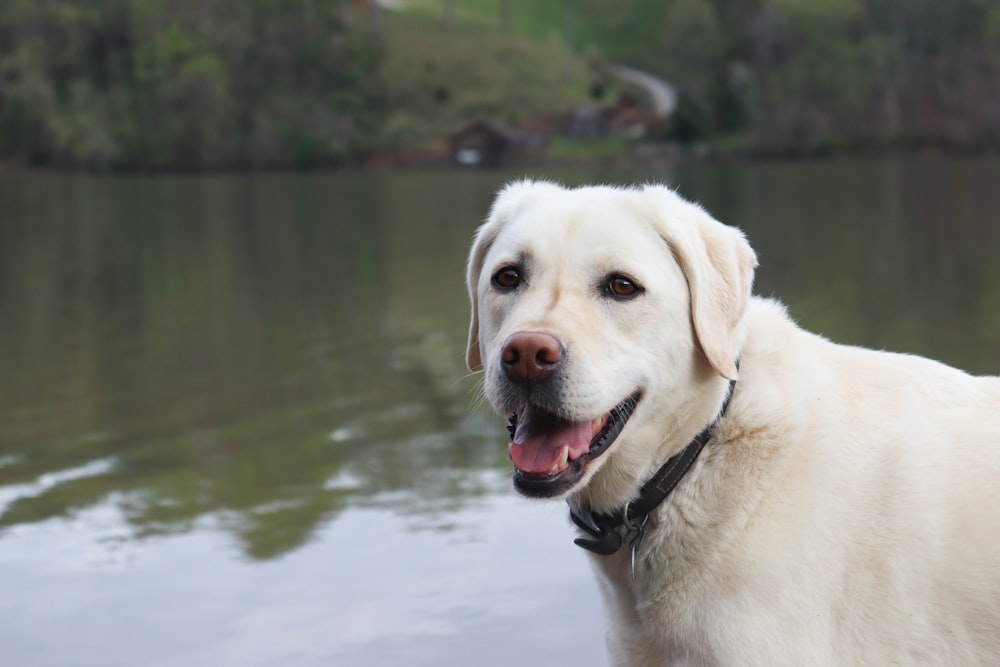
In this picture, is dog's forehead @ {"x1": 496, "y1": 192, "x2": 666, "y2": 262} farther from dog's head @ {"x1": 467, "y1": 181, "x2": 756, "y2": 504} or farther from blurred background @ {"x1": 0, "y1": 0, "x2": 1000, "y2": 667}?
blurred background @ {"x1": 0, "y1": 0, "x2": 1000, "y2": 667}

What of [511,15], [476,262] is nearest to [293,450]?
[476,262]

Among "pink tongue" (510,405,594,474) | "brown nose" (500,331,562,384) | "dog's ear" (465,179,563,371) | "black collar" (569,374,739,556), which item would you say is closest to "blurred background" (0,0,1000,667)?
"black collar" (569,374,739,556)

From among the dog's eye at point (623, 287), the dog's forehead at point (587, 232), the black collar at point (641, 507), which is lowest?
the black collar at point (641, 507)

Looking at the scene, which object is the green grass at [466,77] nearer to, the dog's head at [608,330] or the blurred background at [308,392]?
the blurred background at [308,392]

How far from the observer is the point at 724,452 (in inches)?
139

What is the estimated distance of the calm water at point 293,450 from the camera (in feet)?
18.2

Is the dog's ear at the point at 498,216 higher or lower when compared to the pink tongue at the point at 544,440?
higher

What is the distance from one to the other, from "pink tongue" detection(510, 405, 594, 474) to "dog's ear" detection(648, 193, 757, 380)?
40 cm

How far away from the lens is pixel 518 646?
5.20 meters

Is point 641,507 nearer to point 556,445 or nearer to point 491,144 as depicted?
point 556,445

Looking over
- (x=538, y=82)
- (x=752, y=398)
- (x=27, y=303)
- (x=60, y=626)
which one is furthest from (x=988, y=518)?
(x=538, y=82)

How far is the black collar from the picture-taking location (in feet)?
11.6

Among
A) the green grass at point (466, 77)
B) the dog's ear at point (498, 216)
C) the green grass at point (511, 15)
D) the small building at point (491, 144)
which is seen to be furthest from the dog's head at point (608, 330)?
the green grass at point (511, 15)

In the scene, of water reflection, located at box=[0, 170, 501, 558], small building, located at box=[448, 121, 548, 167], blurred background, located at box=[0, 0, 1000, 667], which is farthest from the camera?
small building, located at box=[448, 121, 548, 167]
